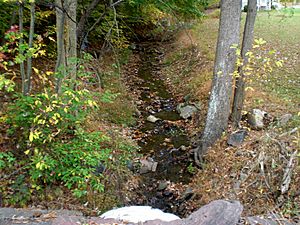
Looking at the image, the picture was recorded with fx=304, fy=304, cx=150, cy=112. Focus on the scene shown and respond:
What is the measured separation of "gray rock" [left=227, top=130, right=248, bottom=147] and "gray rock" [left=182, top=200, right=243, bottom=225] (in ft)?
10.3

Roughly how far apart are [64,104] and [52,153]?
0.72m

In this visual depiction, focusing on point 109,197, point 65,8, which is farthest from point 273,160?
point 65,8

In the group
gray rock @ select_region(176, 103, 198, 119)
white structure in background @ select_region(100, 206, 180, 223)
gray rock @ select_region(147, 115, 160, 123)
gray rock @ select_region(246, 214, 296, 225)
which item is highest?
gray rock @ select_region(246, 214, 296, 225)

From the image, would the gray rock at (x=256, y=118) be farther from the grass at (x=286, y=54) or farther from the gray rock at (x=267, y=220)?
the gray rock at (x=267, y=220)

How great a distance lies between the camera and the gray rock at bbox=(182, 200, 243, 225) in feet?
10.5

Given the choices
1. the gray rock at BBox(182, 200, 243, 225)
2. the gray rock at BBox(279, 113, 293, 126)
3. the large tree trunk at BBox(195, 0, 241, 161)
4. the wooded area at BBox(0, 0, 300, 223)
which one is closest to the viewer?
the gray rock at BBox(182, 200, 243, 225)

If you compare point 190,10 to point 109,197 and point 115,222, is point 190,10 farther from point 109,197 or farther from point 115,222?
point 115,222

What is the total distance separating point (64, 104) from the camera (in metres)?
4.27

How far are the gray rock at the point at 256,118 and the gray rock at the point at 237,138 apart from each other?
0.67 meters

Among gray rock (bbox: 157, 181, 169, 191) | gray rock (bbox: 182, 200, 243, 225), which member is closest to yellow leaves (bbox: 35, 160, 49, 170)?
gray rock (bbox: 182, 200, 243, 225)

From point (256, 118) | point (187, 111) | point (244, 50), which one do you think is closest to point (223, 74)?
point (244, 50)

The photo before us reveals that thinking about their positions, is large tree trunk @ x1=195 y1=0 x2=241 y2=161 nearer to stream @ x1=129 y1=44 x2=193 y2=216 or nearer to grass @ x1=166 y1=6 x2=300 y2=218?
grass @ x1=166 y1=6 x2=300 y2=218

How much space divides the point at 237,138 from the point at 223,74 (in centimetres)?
142

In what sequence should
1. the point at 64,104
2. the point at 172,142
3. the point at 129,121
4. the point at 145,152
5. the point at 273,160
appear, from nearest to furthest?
the point at 64,104 → the point at 273,160 → the point at 145,152 → the point at 172,142 → the point at 129,121
